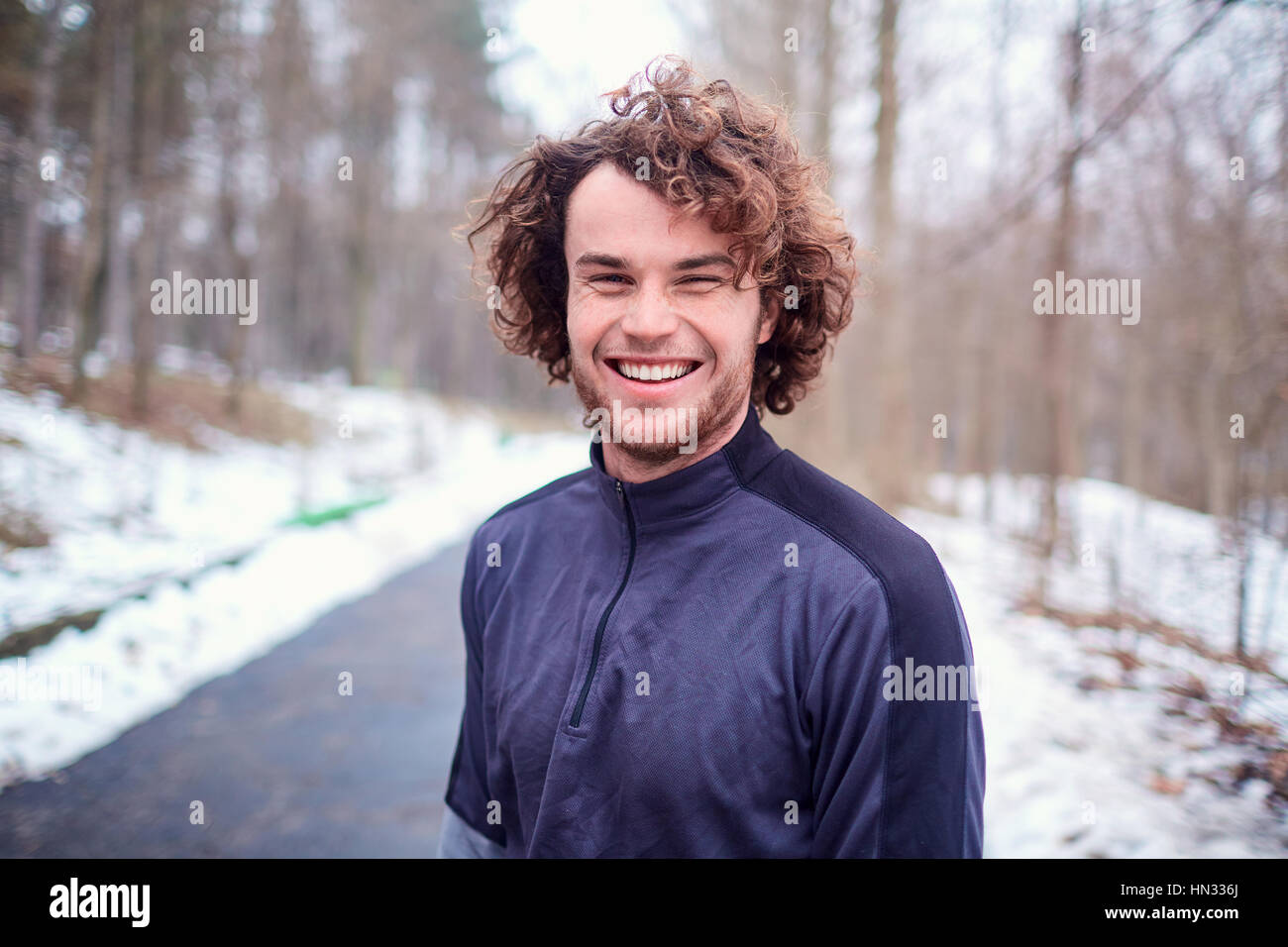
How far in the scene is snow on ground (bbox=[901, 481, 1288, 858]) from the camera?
2699mm

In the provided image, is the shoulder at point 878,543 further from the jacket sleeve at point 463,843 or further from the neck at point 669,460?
the jacket sleeve at point 463,843

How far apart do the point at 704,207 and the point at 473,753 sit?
4.88 feet

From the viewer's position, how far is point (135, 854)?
2893mm

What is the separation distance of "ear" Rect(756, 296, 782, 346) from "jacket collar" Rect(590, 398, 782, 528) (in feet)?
0.91

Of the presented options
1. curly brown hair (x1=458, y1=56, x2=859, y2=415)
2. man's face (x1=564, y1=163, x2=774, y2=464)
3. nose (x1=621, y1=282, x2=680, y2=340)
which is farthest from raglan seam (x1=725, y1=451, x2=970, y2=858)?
curly brown hair (x1=458, y1=56, x2=859, y2=415)

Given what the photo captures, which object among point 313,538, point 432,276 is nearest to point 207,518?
point 313,538

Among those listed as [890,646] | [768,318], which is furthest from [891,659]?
[768,318]

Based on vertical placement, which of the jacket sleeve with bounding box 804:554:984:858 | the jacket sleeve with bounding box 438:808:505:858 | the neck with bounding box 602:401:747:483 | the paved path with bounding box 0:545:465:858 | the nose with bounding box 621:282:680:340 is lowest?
the paved path with bounding box 0:545:465:858

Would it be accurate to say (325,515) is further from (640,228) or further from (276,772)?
(640,228)

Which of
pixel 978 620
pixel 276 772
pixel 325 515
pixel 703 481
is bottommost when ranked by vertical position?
pixel 276 772

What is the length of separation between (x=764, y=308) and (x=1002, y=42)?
557 cm

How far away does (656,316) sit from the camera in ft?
4.93

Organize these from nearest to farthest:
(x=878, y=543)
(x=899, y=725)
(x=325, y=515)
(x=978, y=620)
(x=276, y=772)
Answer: (x=899, y=725), (x=878, y=543), (x=276, y=772), (x=978, y=620), (x=325, y=515)

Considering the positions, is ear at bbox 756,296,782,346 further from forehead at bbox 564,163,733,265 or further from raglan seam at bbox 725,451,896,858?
raglan seam at bbox 725,451,896,858
